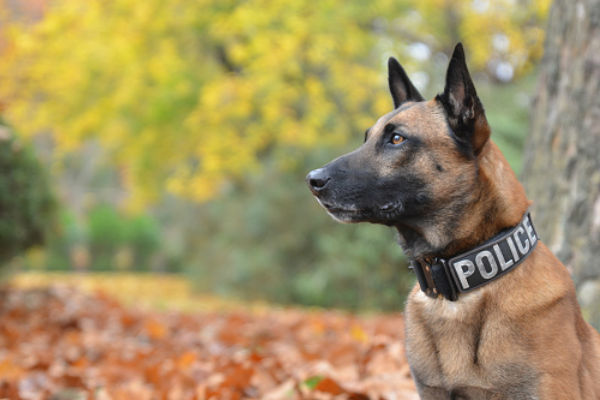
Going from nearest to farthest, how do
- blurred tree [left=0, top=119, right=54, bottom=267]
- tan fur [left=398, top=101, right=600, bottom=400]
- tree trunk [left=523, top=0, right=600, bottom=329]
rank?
1. tan fur [left=398, top=101, right=600, bottom=400]
2. tree trunk [left=523, top=0, right=600, bottom=329]
3. blurred tree [left=0, top=119, right=54, bottom=267]

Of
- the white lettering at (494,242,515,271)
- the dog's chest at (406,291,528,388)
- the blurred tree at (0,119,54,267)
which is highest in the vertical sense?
the blurred tree at (0,119,54,267)

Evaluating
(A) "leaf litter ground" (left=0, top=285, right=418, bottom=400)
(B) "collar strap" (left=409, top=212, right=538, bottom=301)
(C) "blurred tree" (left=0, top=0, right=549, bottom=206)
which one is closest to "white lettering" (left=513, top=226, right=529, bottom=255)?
(B) "collar strap" (left=409, top=212, right=538, bottom=301)

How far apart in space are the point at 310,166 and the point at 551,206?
8.93 m

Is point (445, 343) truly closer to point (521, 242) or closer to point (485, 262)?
point (485, 262)

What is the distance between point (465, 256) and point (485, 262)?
0.07 meters

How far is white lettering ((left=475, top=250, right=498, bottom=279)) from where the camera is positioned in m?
2.17

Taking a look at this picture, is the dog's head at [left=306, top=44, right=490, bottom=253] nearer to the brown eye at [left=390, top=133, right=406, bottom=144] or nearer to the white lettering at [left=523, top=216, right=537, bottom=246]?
the brown eye at [left=390, top=133, right=406, bottom=144]

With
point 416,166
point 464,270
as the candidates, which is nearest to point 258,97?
point 416,166

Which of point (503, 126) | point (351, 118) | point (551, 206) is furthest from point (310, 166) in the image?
point (551, 206)

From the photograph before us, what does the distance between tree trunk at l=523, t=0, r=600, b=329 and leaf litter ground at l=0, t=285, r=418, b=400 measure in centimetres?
115

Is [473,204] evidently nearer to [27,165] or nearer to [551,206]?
[551,206]

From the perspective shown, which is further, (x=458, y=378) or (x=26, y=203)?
(x=26, y=203)

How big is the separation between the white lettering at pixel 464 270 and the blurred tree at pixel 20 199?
626cm

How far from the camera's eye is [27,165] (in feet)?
25.3
